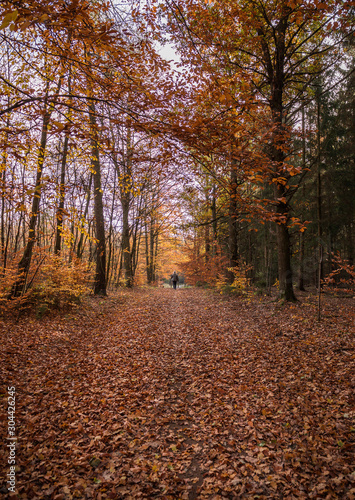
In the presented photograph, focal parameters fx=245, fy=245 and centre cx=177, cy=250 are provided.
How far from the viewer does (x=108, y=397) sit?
14.5 ft

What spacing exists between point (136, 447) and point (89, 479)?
68 cm

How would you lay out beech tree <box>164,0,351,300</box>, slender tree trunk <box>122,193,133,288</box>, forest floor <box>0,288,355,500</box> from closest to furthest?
forest floor <box>0,288,355,500</box>
beech tree <box>164,0,351,300</box>
slender tree trunk <box>122,193,133,288</box>

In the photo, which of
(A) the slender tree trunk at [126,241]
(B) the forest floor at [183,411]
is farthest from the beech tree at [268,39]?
(A) the slender tree trunk at [126,241]

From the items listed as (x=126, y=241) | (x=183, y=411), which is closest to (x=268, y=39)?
(x=183, y=411)

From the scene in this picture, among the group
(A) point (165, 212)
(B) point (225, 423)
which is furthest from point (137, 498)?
(A) point (165, 212)

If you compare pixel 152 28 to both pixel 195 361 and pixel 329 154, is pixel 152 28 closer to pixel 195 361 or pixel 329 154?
pixel 195 361

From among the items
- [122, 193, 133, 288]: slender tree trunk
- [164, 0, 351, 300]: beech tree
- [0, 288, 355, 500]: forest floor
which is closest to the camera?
[0, 288, 355, 500]: forest floor

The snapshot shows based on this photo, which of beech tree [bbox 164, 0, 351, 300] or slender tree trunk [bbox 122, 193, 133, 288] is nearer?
beech tree [bbox 164, 0, 351, 300]

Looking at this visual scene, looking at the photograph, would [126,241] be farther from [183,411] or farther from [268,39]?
[183,411]

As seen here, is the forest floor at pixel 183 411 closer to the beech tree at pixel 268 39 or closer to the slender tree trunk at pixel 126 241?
the beech tree at pixel 268 39

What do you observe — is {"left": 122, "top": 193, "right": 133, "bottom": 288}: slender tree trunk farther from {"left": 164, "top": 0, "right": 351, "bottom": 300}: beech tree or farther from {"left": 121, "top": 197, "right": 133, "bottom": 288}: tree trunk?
{"left": 164, "top": 0, "right": 351, "bottom": 300}: beech tree

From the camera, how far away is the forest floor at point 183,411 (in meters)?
2.73

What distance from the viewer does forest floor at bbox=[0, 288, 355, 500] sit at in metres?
2.73

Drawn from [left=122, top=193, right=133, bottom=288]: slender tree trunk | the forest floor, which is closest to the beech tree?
the forest floor
